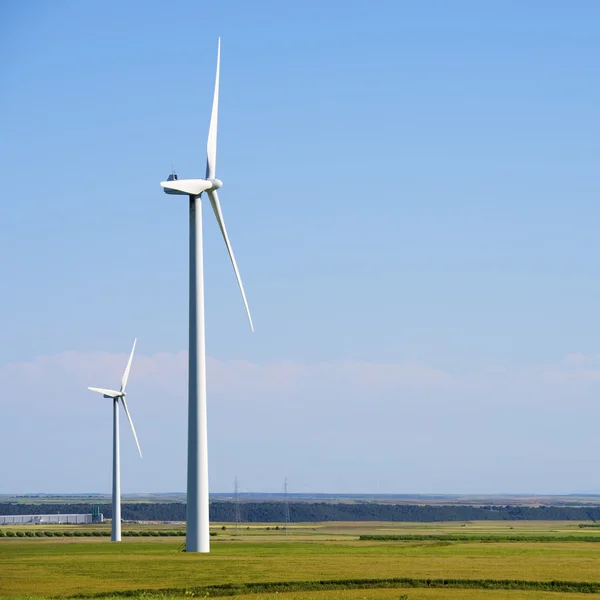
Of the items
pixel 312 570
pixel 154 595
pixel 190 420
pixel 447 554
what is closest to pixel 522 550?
pixel 447 554

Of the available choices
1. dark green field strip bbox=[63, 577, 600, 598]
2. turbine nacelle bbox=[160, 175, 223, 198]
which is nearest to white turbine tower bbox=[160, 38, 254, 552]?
turbine nacelle bbox=[160, 175, 223, 198]

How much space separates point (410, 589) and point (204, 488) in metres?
15.8

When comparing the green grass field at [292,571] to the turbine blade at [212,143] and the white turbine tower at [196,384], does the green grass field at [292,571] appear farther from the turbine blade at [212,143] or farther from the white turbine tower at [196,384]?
the turbine blade at [212,143]

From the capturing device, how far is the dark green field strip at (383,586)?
201 feet

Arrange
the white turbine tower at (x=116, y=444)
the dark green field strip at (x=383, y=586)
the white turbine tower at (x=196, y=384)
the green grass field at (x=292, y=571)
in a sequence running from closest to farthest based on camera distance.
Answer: the green grass field at (x=292, y=571), the dark green field strip at (x=383, y=586), the white turbine tower at (x=196, y=384), the white turbine tower at (x=116, y=444)

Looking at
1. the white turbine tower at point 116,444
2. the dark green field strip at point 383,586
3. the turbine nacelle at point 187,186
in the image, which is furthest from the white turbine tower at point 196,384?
the white turbine tower at point 116,444

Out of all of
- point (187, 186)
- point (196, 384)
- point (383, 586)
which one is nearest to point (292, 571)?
point (383, 586)

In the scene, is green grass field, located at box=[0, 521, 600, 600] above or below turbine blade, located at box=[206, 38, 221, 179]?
below

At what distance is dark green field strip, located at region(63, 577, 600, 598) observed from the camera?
61.4 metres

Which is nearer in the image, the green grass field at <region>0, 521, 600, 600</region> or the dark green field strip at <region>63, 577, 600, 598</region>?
the green grass field at <region>0, 521, 600, 600</region>

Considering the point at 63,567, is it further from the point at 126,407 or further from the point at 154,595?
the point at 126,407

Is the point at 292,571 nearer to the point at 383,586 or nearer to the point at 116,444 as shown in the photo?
the point at 383,586

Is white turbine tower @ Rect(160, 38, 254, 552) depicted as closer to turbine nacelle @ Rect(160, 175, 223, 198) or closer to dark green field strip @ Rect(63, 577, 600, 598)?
turbine nacelle @ Rect(160, 175, 223, 198)

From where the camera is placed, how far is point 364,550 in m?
99.1
